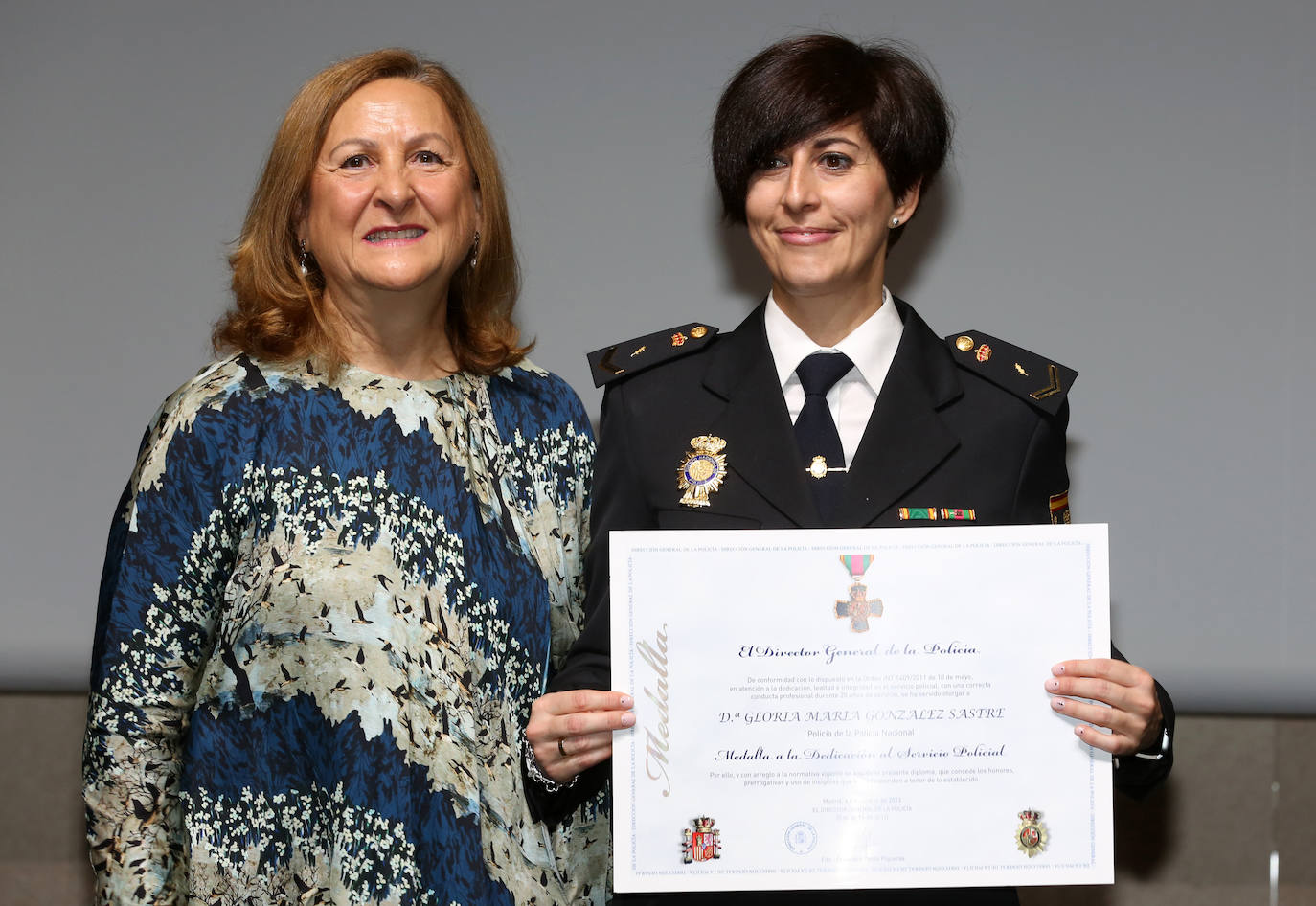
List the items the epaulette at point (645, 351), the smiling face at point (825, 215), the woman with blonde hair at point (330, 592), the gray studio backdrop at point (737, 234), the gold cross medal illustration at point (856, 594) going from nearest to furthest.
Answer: the gold cross medal illustration at point (856, 594)
the woman with blonde hair at point (330, 592)
the smiling face at point (825, 215)
the epaulette at point (645, 351)
the gray studio backdrop at point (737, 234)

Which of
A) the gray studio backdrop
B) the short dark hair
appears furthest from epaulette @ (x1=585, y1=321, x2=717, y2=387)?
the gray studio backdrop

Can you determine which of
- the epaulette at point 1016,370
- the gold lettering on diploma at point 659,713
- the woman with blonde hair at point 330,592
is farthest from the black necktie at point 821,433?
the woman with blonde hair at point 330,592

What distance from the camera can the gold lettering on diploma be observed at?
5.79 ft

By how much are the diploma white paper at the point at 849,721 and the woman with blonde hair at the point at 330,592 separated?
315 mm


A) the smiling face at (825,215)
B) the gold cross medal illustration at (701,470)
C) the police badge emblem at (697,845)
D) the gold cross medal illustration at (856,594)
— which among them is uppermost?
the smiling face at (825,215)

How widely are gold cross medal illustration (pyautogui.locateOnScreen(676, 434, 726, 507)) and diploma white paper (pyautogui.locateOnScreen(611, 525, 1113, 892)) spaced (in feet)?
0.69

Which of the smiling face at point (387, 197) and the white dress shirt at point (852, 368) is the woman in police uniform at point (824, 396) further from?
the smiling face at point (387, 197)

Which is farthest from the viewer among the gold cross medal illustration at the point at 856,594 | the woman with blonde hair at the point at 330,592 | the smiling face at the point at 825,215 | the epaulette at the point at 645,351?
the epaulette at the point at 645,351

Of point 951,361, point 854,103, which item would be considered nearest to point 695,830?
point 951,361

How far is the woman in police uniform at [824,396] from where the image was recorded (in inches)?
75.2

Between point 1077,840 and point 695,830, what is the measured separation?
54 centimetres

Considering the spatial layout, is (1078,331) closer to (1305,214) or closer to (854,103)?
(1305,214)

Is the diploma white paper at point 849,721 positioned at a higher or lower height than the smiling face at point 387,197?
lower

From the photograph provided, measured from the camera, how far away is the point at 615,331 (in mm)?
2660
